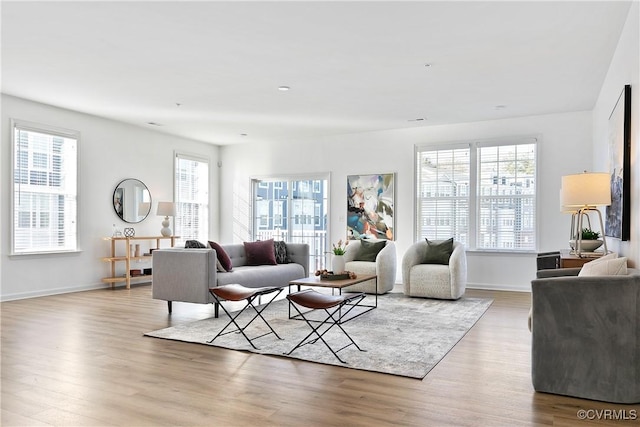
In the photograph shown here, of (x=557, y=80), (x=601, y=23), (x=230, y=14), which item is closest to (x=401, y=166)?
(x=557, y=80)

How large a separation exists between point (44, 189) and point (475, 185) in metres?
6.44

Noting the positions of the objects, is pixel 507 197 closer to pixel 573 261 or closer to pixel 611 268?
pixel 573 261

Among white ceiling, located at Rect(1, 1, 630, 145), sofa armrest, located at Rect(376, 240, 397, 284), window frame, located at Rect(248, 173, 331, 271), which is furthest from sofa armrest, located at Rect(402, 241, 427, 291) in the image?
window frame, located at Rect(248, 173, 331, 271)

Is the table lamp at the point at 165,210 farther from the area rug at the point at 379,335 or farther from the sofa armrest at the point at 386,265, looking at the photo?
the sofa armrest at the point at 386,265

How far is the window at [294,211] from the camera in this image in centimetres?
902

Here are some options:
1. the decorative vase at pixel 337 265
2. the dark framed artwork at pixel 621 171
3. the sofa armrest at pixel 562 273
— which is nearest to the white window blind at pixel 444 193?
the decorative vase at pixel 337 265

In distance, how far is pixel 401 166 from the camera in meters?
8.19

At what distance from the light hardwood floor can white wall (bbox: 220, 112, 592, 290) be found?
10.4ft

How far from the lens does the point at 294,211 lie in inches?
368

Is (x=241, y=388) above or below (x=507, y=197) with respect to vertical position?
below

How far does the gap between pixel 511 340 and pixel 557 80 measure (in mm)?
3095

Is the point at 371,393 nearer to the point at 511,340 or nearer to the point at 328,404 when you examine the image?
the point at 328,404

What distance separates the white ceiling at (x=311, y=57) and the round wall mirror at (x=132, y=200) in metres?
1.23

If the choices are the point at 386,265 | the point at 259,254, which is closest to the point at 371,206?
the point at 386,265
